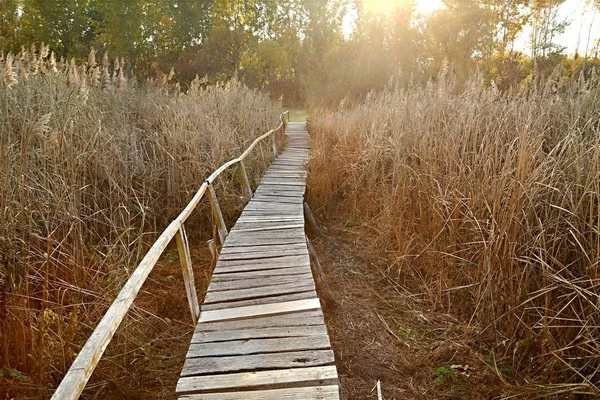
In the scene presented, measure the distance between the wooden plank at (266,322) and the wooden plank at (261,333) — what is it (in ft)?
0.11

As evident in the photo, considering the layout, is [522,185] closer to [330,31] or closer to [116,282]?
[116,282]

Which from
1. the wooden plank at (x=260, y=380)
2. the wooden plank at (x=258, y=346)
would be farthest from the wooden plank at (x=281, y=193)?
the wooden plank at (x=260, y=380)

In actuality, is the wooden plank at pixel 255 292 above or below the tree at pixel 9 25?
below

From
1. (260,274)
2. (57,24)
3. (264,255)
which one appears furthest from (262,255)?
(57,24)

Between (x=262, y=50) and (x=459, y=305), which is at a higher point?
(x=262, y=50)

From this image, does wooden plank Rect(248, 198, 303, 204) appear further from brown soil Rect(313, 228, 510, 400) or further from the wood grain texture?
the wood grain texture

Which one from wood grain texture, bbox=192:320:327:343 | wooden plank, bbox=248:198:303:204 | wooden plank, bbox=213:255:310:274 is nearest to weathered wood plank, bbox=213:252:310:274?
wooden plank, bbox=213:255:310:274

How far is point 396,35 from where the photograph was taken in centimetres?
1948

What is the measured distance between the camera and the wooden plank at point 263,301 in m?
2.55

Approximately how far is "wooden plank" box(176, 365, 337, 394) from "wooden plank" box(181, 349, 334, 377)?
0.04 metres

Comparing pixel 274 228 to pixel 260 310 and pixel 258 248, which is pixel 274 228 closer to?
pixel 258 248

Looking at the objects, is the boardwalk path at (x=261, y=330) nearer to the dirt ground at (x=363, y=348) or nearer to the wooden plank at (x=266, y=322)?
the wooden plank at (x=266, y=322)

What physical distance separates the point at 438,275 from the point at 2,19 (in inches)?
861

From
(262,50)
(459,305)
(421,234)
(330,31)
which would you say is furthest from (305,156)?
(330,31)
